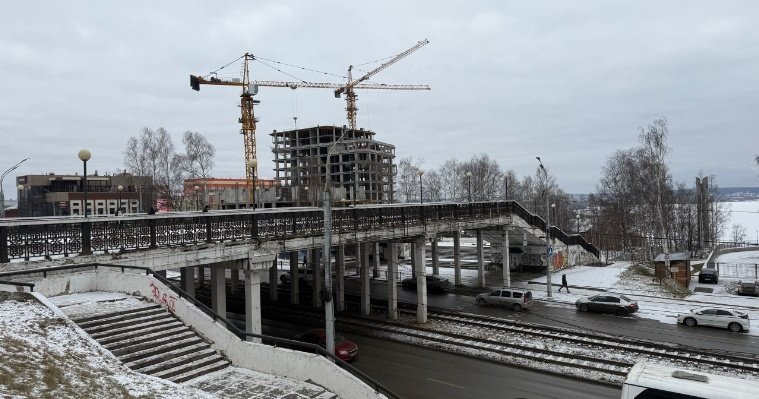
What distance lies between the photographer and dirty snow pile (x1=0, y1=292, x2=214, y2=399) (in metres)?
8.27

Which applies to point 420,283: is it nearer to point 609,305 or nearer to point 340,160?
point 609,305

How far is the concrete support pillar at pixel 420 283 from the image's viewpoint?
2758 cm

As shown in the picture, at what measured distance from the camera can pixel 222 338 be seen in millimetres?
12625

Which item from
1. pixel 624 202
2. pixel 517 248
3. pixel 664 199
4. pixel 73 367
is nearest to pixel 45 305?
pixel 73 367

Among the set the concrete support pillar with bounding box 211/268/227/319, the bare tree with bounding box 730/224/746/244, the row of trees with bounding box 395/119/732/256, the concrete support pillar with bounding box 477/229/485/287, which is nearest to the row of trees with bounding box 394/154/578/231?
the row of trees with bounding box 395/119/732/256

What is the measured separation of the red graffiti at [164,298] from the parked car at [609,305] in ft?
81.9

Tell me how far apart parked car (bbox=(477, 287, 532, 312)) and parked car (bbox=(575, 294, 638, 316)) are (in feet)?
10.8

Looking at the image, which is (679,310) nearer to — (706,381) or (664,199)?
(706,381)

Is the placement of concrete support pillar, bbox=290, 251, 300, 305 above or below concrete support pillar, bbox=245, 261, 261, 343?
below

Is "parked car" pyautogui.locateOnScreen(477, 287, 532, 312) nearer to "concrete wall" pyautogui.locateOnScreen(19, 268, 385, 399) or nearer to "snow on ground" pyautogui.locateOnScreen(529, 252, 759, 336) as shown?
"snow on ground" pyautogui.locateOnScreen(529, 252, 759, 336)

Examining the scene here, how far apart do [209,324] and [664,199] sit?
178 ft

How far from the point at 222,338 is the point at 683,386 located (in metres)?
11.2

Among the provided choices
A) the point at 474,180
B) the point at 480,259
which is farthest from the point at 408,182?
the point at 480,259

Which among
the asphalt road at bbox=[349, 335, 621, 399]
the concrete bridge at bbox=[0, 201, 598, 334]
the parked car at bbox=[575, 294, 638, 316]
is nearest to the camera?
the concrete bridge at bbox=[0, 201, 598, 334]
